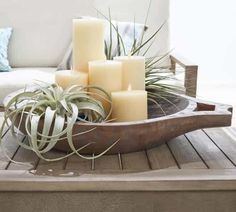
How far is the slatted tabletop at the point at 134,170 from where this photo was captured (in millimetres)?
816

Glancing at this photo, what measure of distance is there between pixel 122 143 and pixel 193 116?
0.57 feet

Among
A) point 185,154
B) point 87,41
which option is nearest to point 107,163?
point 185,154

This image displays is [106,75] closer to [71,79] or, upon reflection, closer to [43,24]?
[71,79]

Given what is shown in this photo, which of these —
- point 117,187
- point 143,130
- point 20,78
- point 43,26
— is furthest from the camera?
point 43,26

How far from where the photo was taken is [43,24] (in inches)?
112

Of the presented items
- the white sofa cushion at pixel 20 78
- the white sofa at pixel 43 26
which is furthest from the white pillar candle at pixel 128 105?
the white sofa at pixel 43 26

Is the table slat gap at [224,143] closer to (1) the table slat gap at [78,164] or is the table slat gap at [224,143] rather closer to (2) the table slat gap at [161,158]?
(2) the table slat gap at [161,158]

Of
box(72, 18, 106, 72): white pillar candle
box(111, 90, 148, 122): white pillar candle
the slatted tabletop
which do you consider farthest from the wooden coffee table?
box(72, 18, 106, 72): white pillar candle

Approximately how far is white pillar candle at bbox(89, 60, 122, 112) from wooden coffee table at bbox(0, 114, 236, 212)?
0.67ft

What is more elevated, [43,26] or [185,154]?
[43,26]

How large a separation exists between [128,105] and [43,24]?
6.52 ft

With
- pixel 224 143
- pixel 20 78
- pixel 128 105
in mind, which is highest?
pixel 128 105

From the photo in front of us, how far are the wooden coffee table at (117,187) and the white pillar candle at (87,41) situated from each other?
0.93 feet
